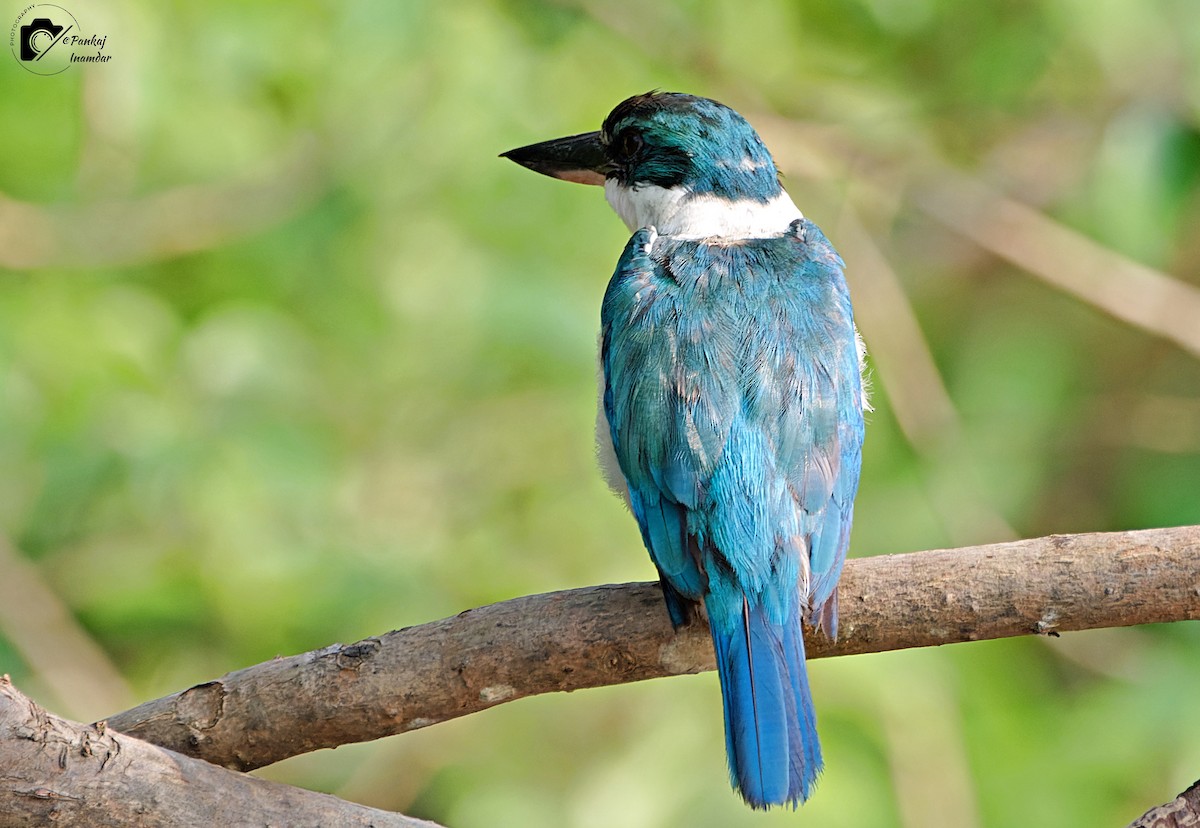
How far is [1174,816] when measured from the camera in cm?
199

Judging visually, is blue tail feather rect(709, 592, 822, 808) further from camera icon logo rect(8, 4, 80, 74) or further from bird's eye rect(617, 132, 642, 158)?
camera icon logo rect(8, 4, 80, 74)

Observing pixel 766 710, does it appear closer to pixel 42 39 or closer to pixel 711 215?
pixel 711 215

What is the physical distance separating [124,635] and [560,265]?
1.61 metres

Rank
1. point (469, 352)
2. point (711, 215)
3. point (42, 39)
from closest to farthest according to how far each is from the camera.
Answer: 1. point (711, 215)
2. point (42, 39)
3. point (469, 352)

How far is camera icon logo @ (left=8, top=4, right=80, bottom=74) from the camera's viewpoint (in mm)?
3475

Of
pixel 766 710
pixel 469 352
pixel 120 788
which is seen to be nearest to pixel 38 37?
pixel 469 352

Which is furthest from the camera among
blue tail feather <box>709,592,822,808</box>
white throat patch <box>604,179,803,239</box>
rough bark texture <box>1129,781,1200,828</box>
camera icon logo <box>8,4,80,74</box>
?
camera icon logo <box>8,4,80,74</box>

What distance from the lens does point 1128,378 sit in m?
5.30

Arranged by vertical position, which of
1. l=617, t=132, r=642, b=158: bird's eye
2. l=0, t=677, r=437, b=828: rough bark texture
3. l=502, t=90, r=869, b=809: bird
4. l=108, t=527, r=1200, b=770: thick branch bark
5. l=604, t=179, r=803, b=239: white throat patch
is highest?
l=617, t=132, r=642, b=158: bird's eye

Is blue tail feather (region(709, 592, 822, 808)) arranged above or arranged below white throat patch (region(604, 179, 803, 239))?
below

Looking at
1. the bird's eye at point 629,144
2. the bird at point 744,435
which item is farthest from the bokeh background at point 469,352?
the bird at point 744,435

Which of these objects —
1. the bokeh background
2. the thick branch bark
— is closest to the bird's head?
the bokeh background

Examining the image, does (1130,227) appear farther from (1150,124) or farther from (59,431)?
(59,431)

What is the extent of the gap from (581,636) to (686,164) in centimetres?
119
